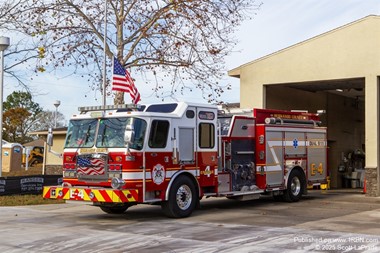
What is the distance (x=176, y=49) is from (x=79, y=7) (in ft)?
14.5

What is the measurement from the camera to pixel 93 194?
1103 centimetres

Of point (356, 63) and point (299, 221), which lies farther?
point (356, 63)

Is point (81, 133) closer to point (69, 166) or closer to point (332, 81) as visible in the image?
point (69, 166)

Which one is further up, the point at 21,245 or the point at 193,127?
the point at 193,127

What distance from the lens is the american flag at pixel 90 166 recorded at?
11.3 m

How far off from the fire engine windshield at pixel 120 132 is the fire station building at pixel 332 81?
402 inches

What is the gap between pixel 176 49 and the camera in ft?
69.4

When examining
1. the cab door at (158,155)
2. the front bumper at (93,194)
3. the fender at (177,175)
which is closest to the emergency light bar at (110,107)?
the cab door at (158,155)

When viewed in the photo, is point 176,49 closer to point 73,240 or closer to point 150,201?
point 150,201

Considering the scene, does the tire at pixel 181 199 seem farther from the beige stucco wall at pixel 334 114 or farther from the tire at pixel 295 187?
the beige stucco wall at pixel 334 114

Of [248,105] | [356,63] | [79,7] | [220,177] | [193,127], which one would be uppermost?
[79,7]

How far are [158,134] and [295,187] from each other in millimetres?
6319

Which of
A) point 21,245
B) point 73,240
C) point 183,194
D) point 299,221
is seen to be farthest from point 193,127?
point 21,245

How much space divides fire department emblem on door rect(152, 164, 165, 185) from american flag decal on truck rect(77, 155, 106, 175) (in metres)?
1.14
